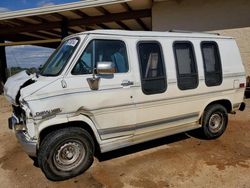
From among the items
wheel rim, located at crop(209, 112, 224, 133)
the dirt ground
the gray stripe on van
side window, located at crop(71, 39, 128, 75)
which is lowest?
the dirt ground

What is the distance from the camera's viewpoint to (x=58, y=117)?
407cm

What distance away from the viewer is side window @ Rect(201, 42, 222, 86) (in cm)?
563

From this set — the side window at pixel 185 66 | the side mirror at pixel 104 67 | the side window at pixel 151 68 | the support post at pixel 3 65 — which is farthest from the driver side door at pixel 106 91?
the support post at pixel 3 65

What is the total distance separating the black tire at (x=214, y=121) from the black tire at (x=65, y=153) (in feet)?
8.81

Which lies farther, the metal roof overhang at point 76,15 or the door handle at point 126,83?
the metal roof overhang at point 76,15

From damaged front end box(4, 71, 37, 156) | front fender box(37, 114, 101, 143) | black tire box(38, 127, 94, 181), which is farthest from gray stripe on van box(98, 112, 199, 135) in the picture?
damaged front end box(4, 71, 37, 156)

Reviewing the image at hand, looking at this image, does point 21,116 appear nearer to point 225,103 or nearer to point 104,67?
point 104,67

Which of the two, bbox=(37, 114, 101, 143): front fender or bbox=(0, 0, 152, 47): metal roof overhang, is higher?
bbox=(0, 0, 152, 47): metal roof overhang

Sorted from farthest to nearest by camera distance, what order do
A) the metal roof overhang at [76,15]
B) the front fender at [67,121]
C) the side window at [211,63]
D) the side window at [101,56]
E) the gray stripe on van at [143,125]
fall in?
the metal roof overhang at [76,15] < the side window at [211,63] < the gray stripe on van at [143,125] < the side window at [101,56] < the front fender at [67,121]

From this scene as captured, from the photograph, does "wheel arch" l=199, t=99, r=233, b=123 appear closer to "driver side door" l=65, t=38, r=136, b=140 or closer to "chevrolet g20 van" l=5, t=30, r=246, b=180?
"chevrolet g20 van" l=5, t=30, r=246, b=180

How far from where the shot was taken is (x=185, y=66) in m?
5.33

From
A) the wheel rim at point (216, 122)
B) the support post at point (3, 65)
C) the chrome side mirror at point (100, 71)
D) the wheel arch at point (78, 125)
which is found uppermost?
the support post at point (3, 65)

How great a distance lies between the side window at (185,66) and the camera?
5.25 m

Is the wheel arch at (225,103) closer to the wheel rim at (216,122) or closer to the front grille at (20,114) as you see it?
the wheel rim at (216,122)
